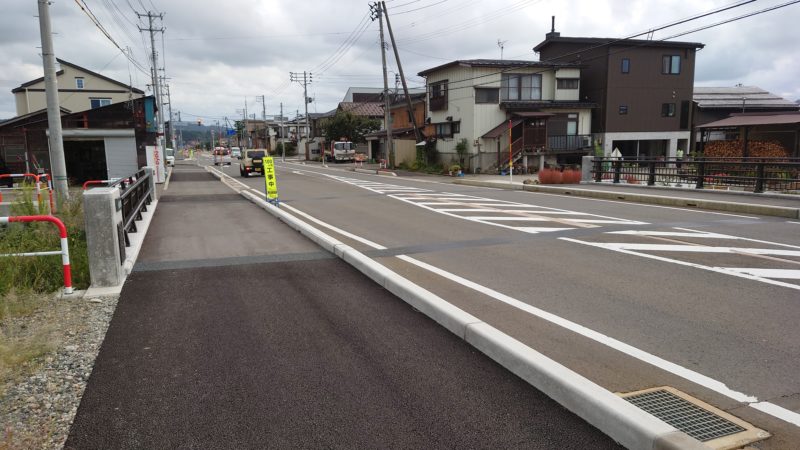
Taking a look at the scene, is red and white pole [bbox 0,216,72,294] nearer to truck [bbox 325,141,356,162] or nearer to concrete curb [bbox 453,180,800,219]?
concrete curb [bbox 453,180,800,219]

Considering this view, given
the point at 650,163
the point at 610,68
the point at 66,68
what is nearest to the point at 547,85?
the point at 610,68

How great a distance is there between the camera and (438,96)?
142ft

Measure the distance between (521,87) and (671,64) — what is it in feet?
43.9

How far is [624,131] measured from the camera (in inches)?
1652

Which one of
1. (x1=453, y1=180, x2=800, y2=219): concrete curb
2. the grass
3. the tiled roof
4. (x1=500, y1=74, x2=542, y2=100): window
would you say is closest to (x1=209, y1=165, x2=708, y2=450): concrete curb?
the grass

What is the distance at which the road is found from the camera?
165 inches

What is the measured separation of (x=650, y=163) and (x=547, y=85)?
2179 cm

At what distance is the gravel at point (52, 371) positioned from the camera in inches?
134

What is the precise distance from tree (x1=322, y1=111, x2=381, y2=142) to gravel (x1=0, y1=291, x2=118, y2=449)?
61.4 metres

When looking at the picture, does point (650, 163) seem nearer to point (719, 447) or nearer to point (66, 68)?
point (719, 447)

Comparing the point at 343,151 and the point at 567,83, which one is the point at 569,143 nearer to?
the point at 567,83

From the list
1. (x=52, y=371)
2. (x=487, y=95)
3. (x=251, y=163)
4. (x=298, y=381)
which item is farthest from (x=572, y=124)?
(x=52, y=371)

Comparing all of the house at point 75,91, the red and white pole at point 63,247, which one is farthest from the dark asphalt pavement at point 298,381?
the house at point 75,91

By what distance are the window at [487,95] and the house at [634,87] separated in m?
6.68
